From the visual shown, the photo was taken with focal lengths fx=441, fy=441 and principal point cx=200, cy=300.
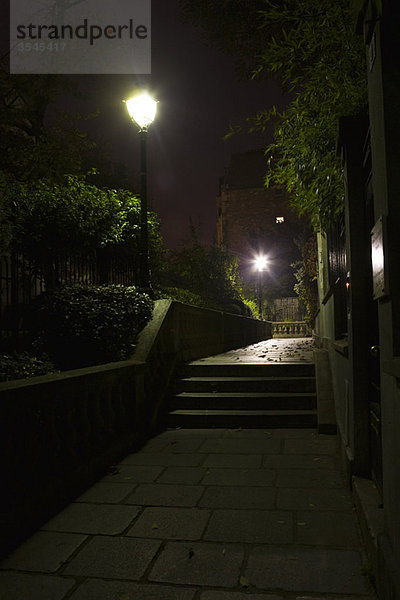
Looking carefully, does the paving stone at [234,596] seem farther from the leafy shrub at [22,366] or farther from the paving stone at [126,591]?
the leafy shrub at [22,366]

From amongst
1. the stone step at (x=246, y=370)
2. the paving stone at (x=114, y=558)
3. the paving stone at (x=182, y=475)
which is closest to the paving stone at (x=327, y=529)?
the paving stone at (x=114, y=558)

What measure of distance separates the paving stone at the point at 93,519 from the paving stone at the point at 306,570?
1.15 metres

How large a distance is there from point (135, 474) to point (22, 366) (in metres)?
2.29

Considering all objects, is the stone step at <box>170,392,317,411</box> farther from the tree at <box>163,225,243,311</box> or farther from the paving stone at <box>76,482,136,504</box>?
the tree at <box>163,225,243,311</box>

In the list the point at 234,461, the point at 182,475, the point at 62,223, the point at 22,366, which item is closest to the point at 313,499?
the point at 234,461

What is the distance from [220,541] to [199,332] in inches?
302

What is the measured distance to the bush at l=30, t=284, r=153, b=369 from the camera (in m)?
6.81

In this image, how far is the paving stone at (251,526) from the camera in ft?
10.7

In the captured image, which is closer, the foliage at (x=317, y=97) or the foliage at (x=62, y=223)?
the foliage at (x=317, y=97)

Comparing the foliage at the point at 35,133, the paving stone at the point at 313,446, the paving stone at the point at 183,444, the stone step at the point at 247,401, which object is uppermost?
the foliage at the point at 35,133

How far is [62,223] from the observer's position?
434 inches

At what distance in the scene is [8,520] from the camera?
3.23m

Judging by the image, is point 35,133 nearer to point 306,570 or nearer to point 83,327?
point 83,327

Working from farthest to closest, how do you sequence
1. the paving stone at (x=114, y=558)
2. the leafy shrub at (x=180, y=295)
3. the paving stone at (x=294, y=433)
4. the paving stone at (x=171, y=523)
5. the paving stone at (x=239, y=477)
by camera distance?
the leafy shrub at (x=180, y=295) → the paving stone at (x=294, y=433) → the paving stone at (x=239, y=477) → the paving stone at (x=171, y=523) → the paving stone at (x=114, y=558)
